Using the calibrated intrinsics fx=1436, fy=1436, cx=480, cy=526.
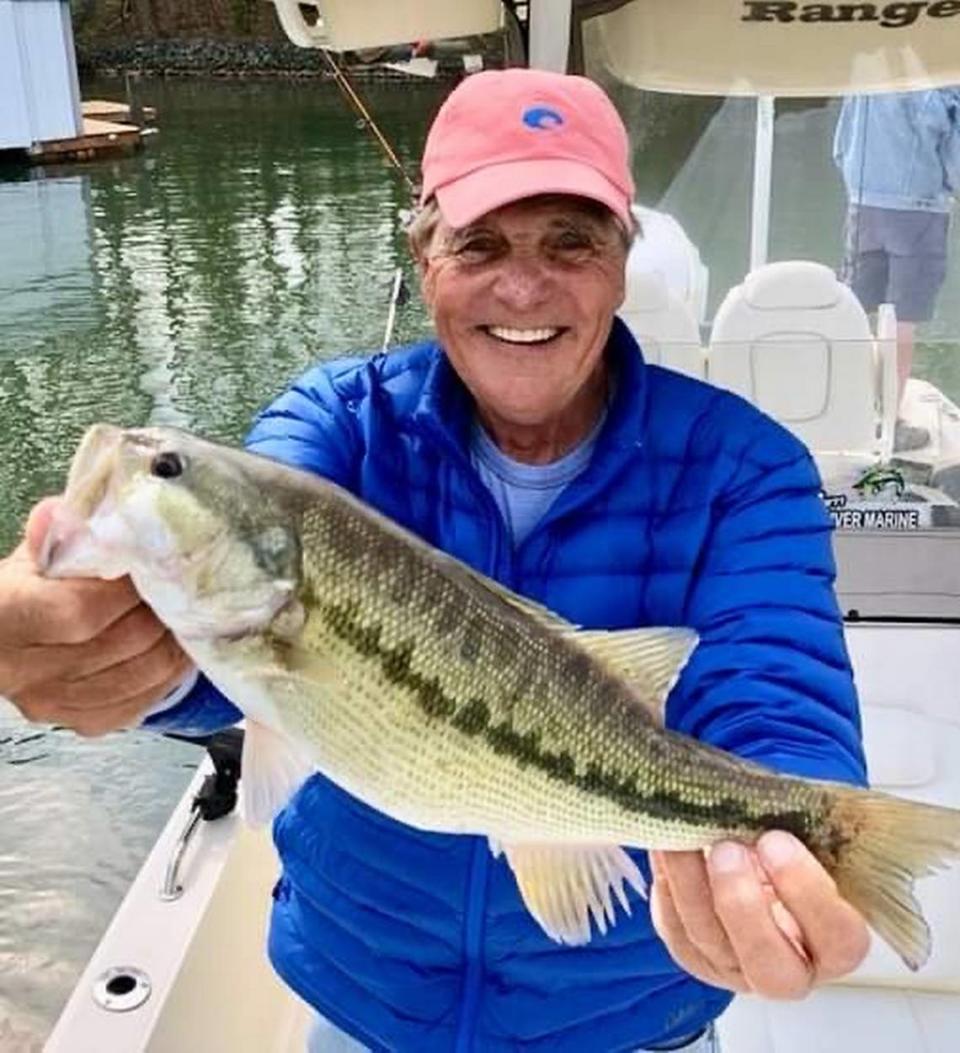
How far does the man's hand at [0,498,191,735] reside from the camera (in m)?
1.36

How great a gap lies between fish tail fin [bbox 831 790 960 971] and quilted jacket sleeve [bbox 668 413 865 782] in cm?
14

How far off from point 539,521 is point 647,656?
333 millimetres

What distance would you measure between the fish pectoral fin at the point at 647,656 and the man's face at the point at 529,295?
0.36 metres

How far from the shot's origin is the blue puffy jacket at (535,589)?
1706 mm

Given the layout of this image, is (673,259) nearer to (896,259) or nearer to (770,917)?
(896,259)

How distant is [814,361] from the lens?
349cm

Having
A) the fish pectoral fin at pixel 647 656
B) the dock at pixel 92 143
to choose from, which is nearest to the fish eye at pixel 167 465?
the fish pectoral fin at pixel 647 656

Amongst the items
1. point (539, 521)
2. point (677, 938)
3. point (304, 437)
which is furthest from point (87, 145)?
point (677, 938)

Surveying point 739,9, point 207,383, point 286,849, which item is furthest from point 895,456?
point 207,383

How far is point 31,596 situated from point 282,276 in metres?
15.9

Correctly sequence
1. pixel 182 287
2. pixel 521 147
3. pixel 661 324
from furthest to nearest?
pixel 182 287
pixel 661 324
pixel 521 147

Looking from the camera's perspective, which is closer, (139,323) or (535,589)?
(535,589)

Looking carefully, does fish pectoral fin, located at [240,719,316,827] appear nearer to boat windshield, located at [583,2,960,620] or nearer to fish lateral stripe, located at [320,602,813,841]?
fish lateral stripe, located at [320,602,813,841]

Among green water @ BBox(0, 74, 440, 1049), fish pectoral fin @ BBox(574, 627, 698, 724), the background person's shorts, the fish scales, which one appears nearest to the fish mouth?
the fish scales
